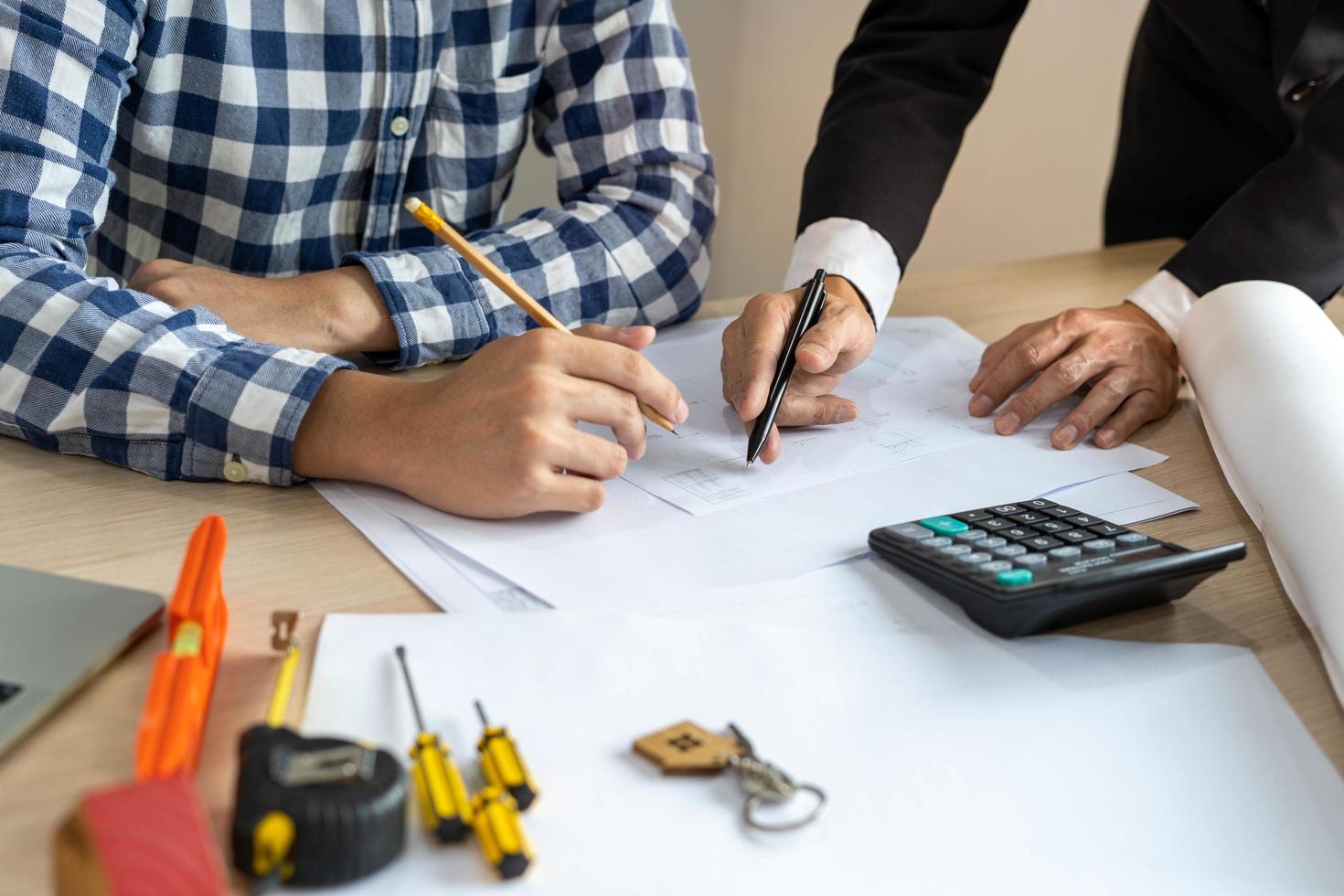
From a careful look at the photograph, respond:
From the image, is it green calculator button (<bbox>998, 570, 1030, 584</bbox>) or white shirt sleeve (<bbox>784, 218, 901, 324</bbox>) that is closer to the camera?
green calculator button (<bbox>998, 570, 1030, 584</bbox>)

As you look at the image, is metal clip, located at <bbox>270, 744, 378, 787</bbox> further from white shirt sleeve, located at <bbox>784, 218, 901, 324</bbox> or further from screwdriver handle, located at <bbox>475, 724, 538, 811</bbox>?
white shirt sleeve, located at <bbox>784, 218, 901, 324</bbox>

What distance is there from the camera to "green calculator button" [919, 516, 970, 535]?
593mm

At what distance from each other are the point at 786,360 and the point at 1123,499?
231 mm

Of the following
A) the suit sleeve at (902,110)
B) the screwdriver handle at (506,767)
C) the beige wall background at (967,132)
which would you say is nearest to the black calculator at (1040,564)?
the screwdriver handle at (506,767)

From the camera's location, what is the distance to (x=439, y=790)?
0.39m

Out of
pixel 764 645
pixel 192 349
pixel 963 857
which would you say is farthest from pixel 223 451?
pixel 963 857

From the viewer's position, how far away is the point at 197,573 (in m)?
0.47

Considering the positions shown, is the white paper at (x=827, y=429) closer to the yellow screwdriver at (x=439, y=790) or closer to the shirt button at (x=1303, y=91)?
the yellow screwdriver at (x=439, y=790)

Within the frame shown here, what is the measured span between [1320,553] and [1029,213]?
71.3 inches

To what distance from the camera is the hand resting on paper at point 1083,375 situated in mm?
790

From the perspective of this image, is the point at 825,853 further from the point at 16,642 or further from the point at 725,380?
the point at 725,380

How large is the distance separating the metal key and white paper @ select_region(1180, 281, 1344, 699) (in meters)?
0.27

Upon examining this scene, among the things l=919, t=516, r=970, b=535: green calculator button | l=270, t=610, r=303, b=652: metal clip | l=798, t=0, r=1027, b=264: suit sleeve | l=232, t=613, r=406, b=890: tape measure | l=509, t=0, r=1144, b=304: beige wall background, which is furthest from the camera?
l=509, t=0, r=1144, b=304: beige wall background

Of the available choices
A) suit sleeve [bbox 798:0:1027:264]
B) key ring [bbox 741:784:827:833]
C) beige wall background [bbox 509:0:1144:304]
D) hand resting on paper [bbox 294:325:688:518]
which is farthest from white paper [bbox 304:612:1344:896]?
beige wall background [bbox 509:0:1144:304]
